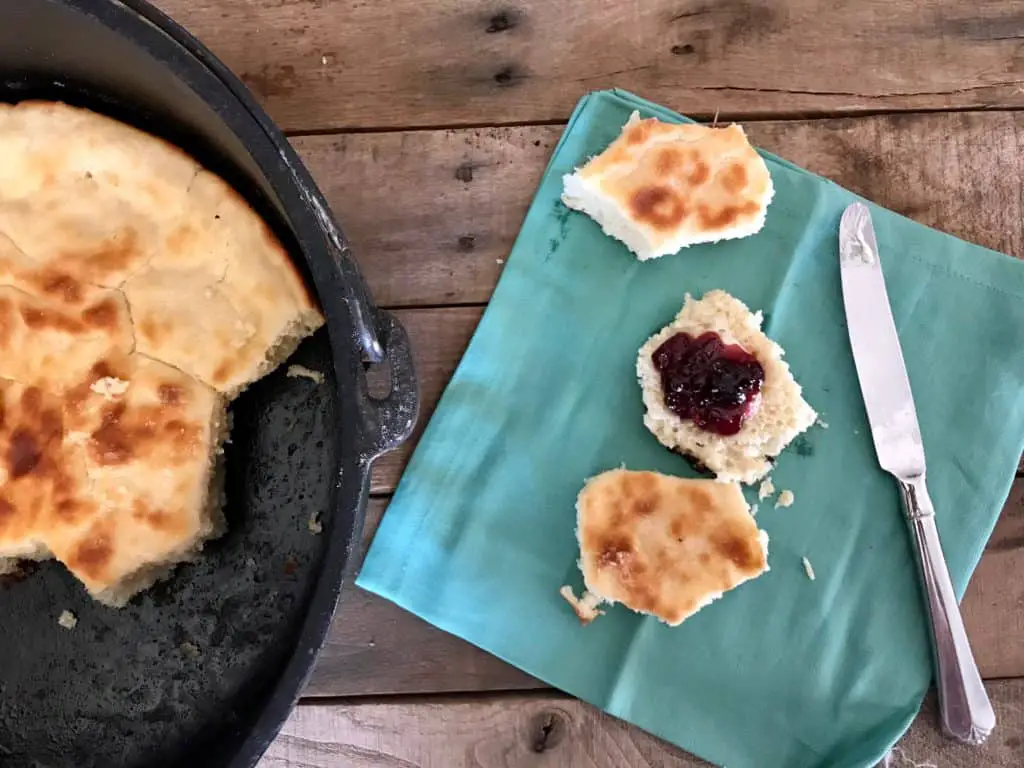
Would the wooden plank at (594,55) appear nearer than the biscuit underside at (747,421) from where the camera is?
No

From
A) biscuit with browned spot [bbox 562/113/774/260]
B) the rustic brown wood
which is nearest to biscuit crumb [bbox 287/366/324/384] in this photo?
the rustic brown wood

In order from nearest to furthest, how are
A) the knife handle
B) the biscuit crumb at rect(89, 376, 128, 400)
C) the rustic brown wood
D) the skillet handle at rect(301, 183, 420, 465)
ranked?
the skillet handle at rect(301, 183, 420, 465)
the biscuit crumb at rect(89, 376, 128, 400)
the knife handle
the rustic brown wood

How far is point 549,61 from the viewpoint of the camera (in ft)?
5.46

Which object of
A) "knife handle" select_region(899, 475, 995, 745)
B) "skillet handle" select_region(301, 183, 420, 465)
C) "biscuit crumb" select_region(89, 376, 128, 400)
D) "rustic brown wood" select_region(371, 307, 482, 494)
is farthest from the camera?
"rustic brown wood" select_region(371, 307, 482, 494)

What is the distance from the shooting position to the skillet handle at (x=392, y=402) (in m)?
1.07

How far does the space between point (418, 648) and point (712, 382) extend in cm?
78

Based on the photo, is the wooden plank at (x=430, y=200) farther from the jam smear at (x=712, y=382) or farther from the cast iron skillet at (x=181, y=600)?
the jam smear at (x=712, y=382)

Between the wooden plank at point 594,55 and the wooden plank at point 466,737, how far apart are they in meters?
1.19

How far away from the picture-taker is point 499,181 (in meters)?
1.64

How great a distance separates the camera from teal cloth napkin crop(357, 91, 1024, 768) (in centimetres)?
152

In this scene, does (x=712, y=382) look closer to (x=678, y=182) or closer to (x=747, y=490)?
(x=747, y=490)

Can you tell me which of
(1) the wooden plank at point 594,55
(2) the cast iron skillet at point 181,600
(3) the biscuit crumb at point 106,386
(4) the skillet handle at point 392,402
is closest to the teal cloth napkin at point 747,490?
(1) the wooden plank at point 594,55

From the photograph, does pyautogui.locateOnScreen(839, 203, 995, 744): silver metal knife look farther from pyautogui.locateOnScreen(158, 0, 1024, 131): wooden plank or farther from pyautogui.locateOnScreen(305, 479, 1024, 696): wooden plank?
pyautogui.locateOnScreen(158, 0, 1024, 131): wooden plank

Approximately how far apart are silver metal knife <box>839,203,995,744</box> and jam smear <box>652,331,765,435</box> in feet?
0.82
